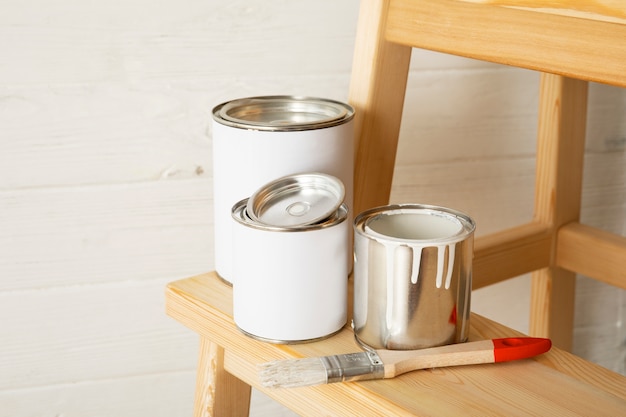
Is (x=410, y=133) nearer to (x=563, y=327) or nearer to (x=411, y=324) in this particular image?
(x=563, y=327)

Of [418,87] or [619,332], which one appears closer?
[418,87]

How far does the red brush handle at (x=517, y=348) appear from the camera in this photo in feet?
1.98

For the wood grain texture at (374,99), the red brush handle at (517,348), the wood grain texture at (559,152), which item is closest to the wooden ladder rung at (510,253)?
the wood grain texture at (559,152)

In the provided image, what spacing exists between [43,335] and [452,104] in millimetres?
632

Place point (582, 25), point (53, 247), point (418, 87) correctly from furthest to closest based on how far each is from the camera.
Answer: point (418, 87)
point (53, 247)
point (582, 25)

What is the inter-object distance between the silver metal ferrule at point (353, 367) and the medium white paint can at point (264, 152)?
0.58 feet

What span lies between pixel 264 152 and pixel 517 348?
0.83 feet

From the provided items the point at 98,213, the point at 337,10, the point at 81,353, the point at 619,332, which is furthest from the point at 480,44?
the point at 619,332

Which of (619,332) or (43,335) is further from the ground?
(43,335)

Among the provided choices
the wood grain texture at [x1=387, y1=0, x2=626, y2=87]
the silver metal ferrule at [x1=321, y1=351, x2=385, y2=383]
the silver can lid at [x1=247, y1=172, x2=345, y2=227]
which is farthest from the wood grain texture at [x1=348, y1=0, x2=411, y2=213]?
the silver metal ferrule at [x1=321, y1=351, x2=385, y2=383]

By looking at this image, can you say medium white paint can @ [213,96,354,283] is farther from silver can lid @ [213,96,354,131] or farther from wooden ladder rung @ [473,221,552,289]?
wooden ladder rung @ [473,221,552,289]

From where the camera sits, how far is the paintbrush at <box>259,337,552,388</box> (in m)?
0.57

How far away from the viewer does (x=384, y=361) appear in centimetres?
58

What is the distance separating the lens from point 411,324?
597 mm
